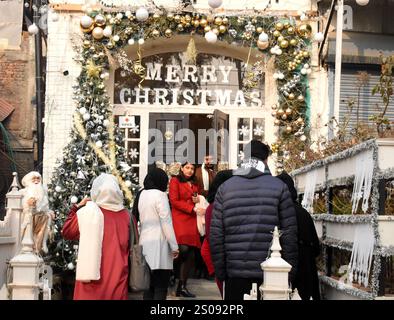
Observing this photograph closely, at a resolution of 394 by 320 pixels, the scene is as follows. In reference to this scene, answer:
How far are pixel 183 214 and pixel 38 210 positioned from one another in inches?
114

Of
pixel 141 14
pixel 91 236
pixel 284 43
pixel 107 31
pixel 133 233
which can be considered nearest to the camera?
pixel 91 236

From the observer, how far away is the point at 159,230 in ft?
28.7

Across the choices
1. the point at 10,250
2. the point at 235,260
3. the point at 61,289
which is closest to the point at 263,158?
the point at 235,260

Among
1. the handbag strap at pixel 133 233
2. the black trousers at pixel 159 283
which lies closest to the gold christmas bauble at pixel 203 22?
the black trousers at pixel 159 283

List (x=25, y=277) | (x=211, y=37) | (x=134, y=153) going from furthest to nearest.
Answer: (x=134, y=153) < (x=211, y=37) < (x=25, y=277)

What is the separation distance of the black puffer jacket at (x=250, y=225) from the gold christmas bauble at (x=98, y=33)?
8259 millimetres

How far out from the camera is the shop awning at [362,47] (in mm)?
14484

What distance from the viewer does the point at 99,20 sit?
14.5 m

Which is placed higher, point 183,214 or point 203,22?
point 203,22

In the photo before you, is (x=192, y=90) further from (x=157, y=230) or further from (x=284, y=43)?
(x=157, y=230)

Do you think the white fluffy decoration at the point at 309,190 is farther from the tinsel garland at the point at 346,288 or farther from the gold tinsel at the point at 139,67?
the gold tinsel at the point at 139,67

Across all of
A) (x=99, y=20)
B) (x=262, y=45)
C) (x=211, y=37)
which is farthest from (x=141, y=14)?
(x=262, y=45)

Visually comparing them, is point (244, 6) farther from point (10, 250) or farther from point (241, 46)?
point (10, 250)
